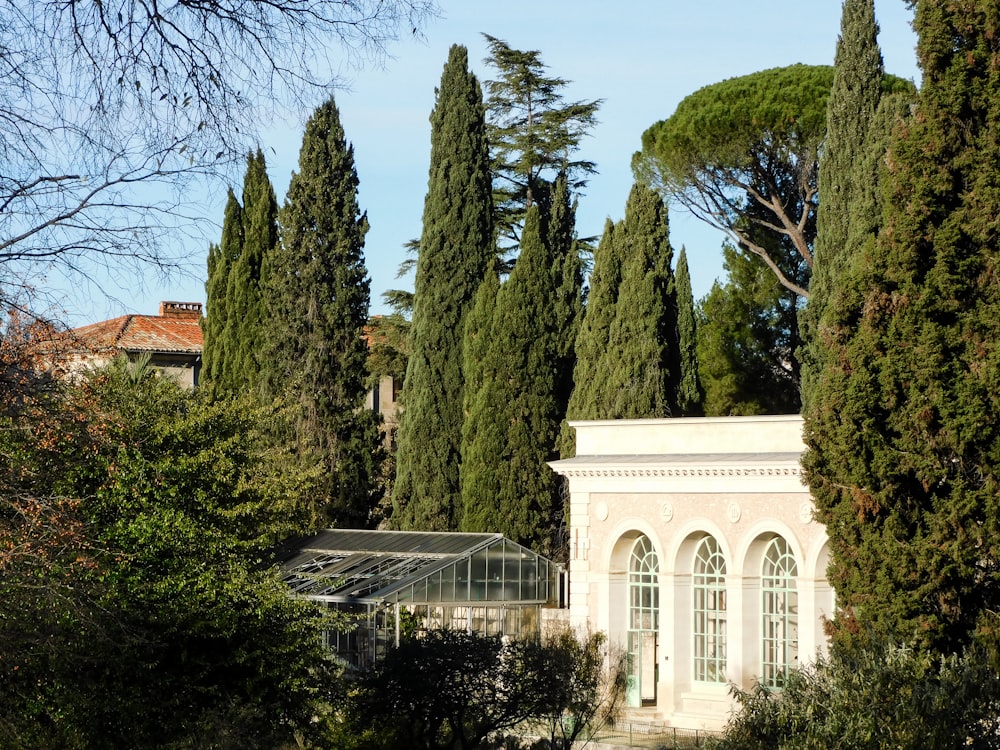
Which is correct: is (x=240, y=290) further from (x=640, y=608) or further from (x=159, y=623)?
(x=159, y=623)

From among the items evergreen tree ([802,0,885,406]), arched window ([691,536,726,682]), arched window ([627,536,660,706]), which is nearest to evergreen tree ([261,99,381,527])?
arched window ([627,536,660,706])

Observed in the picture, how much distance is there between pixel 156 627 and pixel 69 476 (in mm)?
1852

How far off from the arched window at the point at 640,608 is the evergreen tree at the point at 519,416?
16.5 ft

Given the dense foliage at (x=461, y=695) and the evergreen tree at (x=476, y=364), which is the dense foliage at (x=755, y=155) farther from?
the dense foliage at (x=461, y=695)

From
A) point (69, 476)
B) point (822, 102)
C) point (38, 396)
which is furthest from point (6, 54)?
point (822, 102)

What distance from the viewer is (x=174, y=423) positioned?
1652 cm

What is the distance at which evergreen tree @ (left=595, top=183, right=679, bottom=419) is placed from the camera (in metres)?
27.5

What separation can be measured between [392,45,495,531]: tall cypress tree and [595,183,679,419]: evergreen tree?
3.84 m

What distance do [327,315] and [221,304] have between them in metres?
4.50

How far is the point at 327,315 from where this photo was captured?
30797 mm

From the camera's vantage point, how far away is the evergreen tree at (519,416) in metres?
27.9

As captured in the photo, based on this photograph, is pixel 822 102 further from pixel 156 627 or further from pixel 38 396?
pixel 38 396

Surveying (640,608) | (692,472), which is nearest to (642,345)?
(692,472)

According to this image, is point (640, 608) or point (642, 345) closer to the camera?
point (640, 608)
